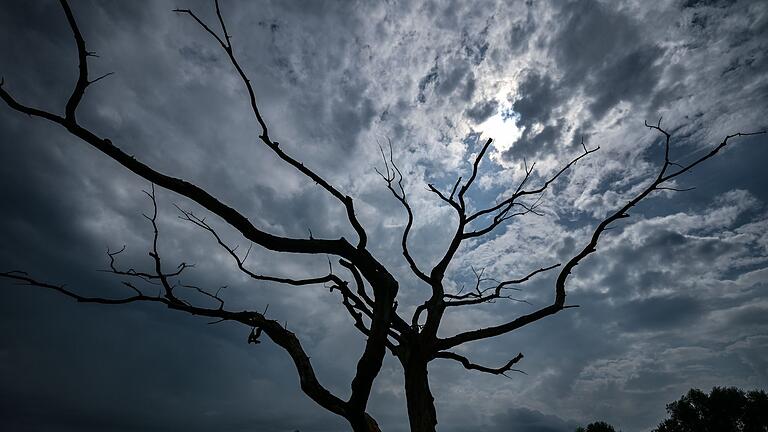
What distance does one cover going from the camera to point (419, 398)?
5.25 metres

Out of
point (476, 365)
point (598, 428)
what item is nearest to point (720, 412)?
point (598, 428)

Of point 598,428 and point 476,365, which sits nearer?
point 476,365

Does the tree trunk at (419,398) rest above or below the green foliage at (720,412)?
below

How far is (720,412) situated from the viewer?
32.6 metres

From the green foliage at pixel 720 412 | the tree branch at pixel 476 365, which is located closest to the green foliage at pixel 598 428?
the green foliage at pixel 720 412

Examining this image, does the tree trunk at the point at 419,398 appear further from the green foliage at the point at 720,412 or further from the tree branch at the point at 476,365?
the green foliage at the point at 720,412

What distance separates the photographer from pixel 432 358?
6.07 meters

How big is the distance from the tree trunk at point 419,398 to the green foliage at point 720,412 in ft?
135

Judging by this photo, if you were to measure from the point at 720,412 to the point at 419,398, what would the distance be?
42.7 meters

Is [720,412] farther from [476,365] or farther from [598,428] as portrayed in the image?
[476,365]

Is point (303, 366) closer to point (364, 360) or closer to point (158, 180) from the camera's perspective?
point (364, 360)

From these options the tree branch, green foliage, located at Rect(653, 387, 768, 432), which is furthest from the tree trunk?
green foliage, located at Rect(653, 387, 768, 432)

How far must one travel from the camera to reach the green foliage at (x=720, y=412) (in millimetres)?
30561

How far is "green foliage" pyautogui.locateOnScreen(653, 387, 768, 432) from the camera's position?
30.6 metres
